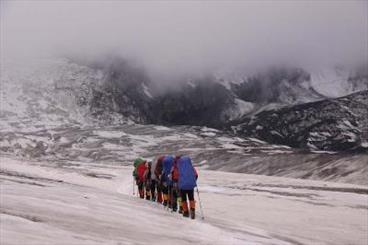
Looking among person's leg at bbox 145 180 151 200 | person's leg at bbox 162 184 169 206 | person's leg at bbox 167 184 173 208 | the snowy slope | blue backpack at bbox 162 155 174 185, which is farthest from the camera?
person's leg at bbox 145 180 151 200

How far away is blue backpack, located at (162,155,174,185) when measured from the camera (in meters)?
21.9

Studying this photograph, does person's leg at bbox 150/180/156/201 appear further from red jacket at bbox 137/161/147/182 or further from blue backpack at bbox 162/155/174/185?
blue backpack at bbox 162/155/174/185

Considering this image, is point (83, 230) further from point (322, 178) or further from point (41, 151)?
point (41, 151)

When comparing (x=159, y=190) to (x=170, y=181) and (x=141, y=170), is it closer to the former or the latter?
(x=170, y=181)

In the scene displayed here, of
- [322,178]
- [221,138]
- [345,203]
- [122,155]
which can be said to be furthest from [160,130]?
[345,203]

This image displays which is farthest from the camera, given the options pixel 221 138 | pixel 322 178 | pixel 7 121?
pixel 7 121

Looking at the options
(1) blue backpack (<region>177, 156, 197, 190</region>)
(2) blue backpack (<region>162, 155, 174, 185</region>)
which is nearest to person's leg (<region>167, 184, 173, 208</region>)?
(2) blue backpack (<region>162, 155, 174, 185</region>)

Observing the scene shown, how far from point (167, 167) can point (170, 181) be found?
80 cm

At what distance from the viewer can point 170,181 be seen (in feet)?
Result: 70.9

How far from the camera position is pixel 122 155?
142m

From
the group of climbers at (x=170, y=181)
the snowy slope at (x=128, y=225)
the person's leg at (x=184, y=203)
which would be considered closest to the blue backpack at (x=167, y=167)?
the group of climbers at (x=170, y=181)

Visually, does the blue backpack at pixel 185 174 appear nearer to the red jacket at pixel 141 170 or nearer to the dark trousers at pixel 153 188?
the dark trousers at pixel 153 188

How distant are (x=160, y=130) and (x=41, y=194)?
170 m

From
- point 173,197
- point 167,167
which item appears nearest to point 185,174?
point 173,197
